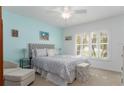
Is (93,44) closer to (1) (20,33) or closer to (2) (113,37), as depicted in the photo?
(2) (113,37)

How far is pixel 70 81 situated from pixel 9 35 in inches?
111

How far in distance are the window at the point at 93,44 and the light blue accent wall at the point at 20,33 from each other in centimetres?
195

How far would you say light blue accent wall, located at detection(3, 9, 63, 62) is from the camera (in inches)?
159

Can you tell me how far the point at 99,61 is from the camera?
17.9 feet

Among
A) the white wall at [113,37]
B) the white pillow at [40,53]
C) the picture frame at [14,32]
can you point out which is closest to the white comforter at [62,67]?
the white pillow at [40,53]

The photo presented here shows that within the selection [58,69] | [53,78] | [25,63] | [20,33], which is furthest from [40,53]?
[58,69]

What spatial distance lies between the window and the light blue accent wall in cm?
195

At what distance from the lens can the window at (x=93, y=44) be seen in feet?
17.5

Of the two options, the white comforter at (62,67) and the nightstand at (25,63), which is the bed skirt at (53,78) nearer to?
the white comforter at (62,67)

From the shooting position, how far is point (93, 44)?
19.0 feet

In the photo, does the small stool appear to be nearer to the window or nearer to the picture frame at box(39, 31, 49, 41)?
the window

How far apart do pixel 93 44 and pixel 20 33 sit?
3.62m
